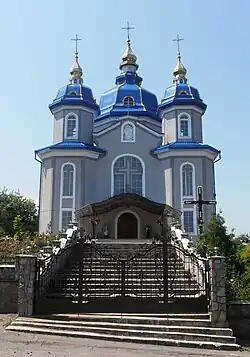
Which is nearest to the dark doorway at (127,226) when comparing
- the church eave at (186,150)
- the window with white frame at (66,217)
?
the window with white frame at (66,217)

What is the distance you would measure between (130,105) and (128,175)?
679cm

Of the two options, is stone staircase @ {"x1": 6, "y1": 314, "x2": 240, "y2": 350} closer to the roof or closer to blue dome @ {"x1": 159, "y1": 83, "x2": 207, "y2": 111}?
the roof

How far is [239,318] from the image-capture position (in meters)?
9.51

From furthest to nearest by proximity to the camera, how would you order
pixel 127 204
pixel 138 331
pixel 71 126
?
1. pixel 71 126
2. pixel 127 204
3. pixel 138 331

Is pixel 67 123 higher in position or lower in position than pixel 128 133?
higher

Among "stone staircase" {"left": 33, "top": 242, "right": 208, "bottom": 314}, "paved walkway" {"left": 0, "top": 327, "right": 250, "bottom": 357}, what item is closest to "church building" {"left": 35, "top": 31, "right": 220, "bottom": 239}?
"stone staircase" {"left": 33, "top": 242, "right": 208, "bottom": 314}

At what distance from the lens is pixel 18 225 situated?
81.3ft

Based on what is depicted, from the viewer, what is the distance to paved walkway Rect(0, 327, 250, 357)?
7.08 metres

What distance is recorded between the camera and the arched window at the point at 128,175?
26.6 m

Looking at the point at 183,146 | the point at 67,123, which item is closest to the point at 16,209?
the point at 67,123

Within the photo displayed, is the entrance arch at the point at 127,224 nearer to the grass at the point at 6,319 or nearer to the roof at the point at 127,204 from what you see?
the roof at the point at 127,204

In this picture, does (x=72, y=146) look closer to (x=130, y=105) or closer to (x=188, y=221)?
(x=130, y=105)

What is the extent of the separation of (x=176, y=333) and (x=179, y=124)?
2046 cm

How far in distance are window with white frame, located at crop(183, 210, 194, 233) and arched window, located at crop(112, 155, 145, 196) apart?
3214 mm
